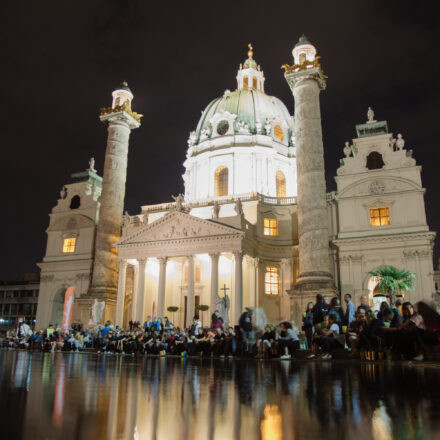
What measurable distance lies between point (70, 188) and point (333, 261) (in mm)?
31338

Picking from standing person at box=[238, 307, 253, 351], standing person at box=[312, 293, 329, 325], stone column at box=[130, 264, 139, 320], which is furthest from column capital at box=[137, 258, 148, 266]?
standing person at box=[312, 293, 329, 325]

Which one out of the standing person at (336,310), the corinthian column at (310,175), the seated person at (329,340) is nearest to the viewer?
the seated person at (329,340)

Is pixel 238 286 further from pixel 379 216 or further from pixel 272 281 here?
pixel 379 216

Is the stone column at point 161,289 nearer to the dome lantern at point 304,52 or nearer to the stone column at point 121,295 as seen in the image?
the stone column at point 121,295

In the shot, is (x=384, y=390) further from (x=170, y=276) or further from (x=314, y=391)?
(x=170, y=276)

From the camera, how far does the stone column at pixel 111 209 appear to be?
39.9m

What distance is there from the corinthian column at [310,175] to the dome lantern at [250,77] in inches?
1041

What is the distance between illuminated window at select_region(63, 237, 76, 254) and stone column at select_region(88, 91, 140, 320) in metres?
7.22

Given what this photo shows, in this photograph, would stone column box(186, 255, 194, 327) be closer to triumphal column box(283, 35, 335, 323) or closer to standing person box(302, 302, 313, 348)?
triumphal column box(283, 35, 335, 323)

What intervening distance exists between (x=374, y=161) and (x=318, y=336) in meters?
27.5

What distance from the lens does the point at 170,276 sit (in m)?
42.3

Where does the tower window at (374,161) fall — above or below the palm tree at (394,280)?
above

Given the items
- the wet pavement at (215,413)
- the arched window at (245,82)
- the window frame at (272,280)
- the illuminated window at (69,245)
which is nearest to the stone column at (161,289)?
the window frame at (272,280)

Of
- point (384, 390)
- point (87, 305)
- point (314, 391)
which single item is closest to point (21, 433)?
point (314, 391)
